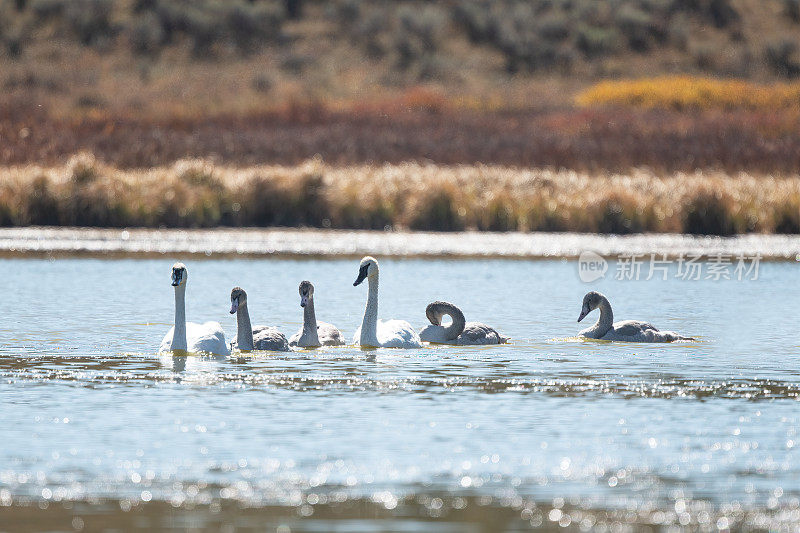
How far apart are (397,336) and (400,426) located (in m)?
3.99

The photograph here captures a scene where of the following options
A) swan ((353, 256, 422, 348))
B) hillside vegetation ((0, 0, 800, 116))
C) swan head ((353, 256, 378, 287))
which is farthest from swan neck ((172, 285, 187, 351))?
hillside vegetation ((0, 0, 800, 116))

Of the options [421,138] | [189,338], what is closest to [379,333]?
[189,338]

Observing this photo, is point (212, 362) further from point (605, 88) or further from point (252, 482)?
point (605, 88)

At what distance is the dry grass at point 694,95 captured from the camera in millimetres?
47219

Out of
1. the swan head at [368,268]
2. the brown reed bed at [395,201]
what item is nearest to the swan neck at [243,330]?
the swan head at [368,268]

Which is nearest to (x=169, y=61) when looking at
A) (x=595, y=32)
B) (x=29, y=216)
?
(x=595, y=32)

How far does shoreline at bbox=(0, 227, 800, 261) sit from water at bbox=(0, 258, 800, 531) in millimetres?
6437

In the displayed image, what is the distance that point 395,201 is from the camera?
27.4m

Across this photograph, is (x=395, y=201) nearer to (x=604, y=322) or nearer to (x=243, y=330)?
(x=604, y=322)

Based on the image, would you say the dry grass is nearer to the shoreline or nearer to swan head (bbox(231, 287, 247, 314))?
the shoreline

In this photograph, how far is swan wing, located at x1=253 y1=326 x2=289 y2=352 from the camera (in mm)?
13250

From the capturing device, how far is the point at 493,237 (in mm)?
26078

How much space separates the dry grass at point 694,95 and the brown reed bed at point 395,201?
775 inches

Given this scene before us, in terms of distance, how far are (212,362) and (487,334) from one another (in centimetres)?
248
